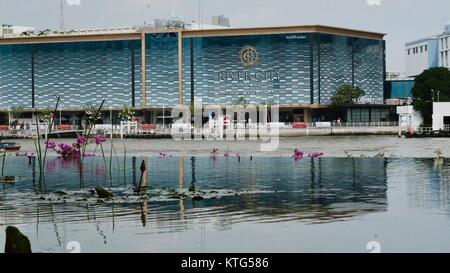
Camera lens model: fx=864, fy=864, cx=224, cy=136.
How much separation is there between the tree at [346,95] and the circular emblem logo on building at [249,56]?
19.9m

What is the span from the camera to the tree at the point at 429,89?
159 meters

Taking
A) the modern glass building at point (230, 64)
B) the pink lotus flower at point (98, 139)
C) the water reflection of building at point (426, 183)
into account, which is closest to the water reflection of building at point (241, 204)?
the water reflection of building at point (426, 183)

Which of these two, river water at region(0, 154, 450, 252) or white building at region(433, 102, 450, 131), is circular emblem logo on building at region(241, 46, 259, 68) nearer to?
white building at region(433, 102, 450, 131)

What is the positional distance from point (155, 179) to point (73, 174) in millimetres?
5249

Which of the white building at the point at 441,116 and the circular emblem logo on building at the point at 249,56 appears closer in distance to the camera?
the white building at the point at 441,116

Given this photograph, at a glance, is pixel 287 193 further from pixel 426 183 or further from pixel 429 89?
pixel 429 89

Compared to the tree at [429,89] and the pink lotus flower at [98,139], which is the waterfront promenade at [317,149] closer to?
the pink lotus flower at [98,139]

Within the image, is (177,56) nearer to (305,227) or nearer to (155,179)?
(155,179)

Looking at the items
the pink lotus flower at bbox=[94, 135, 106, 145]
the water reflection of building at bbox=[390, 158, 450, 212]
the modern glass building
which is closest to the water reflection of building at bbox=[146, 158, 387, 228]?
the water reflection of building at bbox=[390, 158, 450, 212]

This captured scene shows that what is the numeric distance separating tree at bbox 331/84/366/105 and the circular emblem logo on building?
19854mm

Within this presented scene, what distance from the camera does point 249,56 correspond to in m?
196

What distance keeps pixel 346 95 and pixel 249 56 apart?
23587 mm

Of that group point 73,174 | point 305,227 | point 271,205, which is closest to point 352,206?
point 271,205

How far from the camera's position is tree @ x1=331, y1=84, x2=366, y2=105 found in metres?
194
